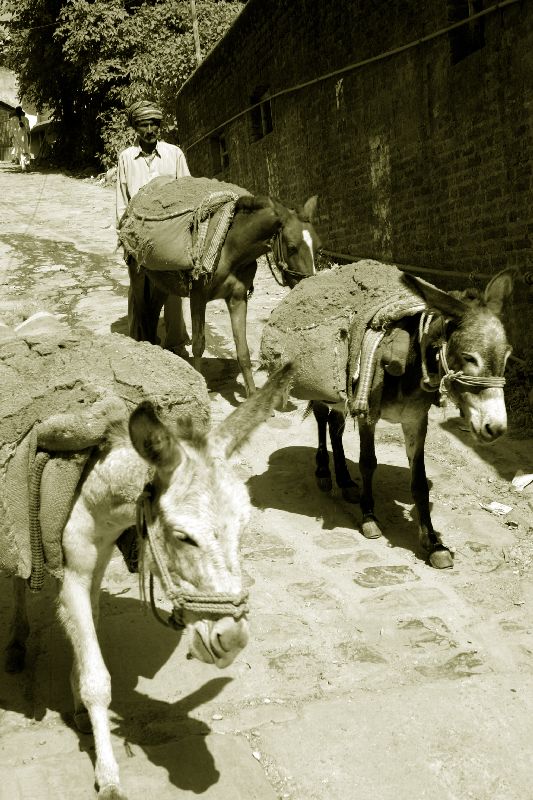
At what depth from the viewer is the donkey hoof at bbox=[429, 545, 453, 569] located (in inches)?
202

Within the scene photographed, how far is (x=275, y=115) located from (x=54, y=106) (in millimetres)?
15147

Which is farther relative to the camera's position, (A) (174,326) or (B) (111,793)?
(A) (174,326)

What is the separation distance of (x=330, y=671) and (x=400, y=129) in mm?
7302

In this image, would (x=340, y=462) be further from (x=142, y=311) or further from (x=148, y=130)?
(x=148, y=130)

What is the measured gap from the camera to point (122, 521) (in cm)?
322

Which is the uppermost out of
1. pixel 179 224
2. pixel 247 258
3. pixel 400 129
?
pixel 400 129

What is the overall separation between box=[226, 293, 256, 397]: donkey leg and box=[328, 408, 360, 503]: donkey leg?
1.40 metres

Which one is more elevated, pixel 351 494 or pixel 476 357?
pixel 476 357

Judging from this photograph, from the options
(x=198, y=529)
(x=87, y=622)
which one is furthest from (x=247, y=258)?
(x=198, y=529)

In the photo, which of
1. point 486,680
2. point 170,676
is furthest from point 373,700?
point 170,676

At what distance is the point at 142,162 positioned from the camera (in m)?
8.18

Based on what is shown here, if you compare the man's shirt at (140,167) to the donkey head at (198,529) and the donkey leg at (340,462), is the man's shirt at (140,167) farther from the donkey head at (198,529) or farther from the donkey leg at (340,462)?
the donkey head at (198,529)

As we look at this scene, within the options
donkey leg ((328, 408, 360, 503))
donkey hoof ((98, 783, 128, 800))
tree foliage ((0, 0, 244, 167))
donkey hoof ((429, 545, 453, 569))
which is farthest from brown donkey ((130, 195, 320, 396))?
tree foliage ((0, 0, 244, 167))

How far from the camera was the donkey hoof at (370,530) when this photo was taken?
5.53 metres
